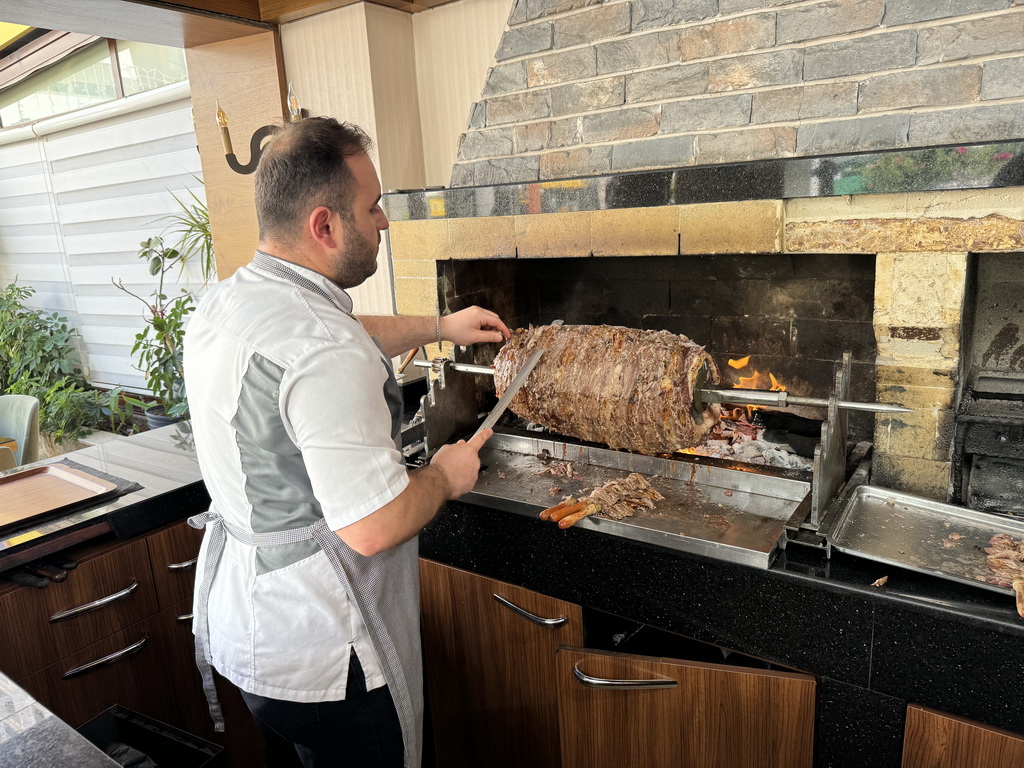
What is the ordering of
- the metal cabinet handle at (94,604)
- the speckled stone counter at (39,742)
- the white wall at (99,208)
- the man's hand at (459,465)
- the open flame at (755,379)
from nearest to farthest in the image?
Answer: the speckled stone counter at (39,742) → the man's hand at (459,465) → the metal cabinet handle at (94,604) → the open flame at (755,379) → the white wall at (99,208)

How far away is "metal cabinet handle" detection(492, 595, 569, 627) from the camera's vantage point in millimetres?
1951

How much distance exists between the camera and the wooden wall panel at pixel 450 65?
2.88 m

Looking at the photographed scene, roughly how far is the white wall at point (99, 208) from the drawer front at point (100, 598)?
3953mm

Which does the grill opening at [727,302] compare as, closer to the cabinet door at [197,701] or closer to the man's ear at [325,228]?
the man's ear at [325,228]

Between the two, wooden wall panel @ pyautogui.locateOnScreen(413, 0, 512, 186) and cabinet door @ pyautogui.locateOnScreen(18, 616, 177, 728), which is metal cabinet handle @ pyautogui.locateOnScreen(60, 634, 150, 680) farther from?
wooden wall panel @ pyautogui.locateOnScreen(413, 0, 512, 186)

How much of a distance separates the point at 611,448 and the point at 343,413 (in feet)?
3.64

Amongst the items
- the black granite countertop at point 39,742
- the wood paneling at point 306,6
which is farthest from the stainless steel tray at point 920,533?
the wood paneling at point 306,6

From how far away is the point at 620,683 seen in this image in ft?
5.54

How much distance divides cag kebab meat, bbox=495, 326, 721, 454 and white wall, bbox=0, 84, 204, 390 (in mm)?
4308

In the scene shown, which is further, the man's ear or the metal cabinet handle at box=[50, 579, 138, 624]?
the metal cabinet handle at box=[50, 579, 138, 624]

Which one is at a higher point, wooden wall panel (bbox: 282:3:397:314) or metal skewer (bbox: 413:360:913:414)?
wooden wall panel (bbox: 282:3:397:314)

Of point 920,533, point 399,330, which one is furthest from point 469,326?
point 920,533

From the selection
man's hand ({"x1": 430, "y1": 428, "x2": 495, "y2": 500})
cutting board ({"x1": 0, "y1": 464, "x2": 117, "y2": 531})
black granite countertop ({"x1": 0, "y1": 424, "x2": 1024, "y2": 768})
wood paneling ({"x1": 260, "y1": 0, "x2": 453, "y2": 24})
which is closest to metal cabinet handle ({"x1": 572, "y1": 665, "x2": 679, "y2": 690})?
black granite countertop ({"x1": 0, "y1": 424, "x2": 1024, "y2": 768})

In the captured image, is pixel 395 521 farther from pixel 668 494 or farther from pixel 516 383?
pixel 668 494
